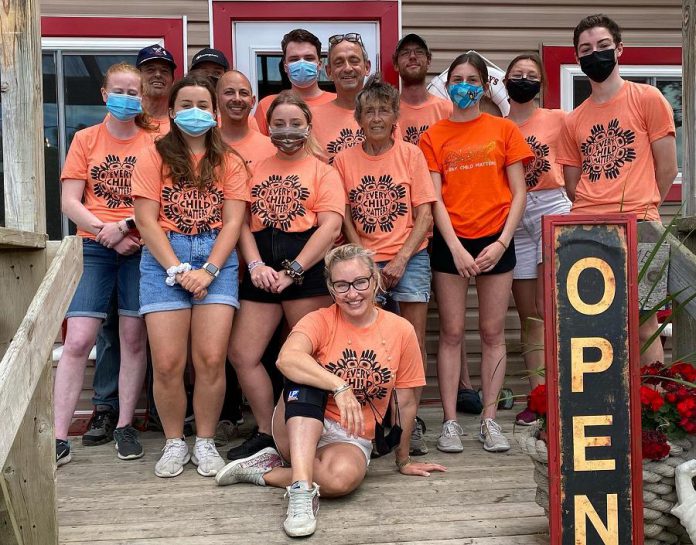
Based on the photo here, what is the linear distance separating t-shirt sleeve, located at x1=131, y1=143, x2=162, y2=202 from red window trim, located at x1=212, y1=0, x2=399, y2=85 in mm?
1724

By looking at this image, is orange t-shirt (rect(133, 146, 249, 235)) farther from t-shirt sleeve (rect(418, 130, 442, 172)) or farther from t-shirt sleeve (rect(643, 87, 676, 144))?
t-shirt sleeve (rect(643, 87, 676, 144))

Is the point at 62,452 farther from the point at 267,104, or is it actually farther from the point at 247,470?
the point at 267,104

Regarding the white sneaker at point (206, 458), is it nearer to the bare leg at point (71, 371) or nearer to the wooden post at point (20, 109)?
the bare leg at point (71, 371)

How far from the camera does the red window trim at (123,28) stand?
16.3 ft

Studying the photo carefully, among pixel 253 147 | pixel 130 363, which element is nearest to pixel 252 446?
pixel 130 363

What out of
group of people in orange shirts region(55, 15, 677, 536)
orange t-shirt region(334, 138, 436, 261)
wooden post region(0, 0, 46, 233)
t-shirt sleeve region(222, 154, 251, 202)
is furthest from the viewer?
orange t-shirt region(334, 138, 436, 261)

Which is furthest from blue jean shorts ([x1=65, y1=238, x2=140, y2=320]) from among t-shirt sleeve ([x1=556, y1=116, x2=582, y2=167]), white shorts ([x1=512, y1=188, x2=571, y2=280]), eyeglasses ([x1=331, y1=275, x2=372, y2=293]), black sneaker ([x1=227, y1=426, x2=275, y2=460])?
t-shirt sleeve ([x1=556, y1=116, x2=582, y2=167])

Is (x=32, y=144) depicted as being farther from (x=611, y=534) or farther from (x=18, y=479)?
(x=611, y=534)

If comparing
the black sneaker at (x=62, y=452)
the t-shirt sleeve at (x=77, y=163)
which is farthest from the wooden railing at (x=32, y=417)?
the t-shirt sleeve at (x=77, y=163)

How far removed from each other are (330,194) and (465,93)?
0.85m

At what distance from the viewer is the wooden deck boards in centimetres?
285

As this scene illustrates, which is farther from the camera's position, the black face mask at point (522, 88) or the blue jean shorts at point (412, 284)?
the black face mask at point (522, 88)

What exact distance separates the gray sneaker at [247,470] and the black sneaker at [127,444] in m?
0.62

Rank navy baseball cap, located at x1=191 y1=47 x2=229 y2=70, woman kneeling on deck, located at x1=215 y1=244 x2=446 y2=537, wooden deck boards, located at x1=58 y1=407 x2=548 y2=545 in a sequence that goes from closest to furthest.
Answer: wooden deck boards, located at x1=58 y1=407 x2=548 y2=545 < woman kneeling on deck, located at x1=215 y1=244 x2=446 y2=537 < navy baseball cap, located at x1=191 y1=47 x2=229 y2=70
